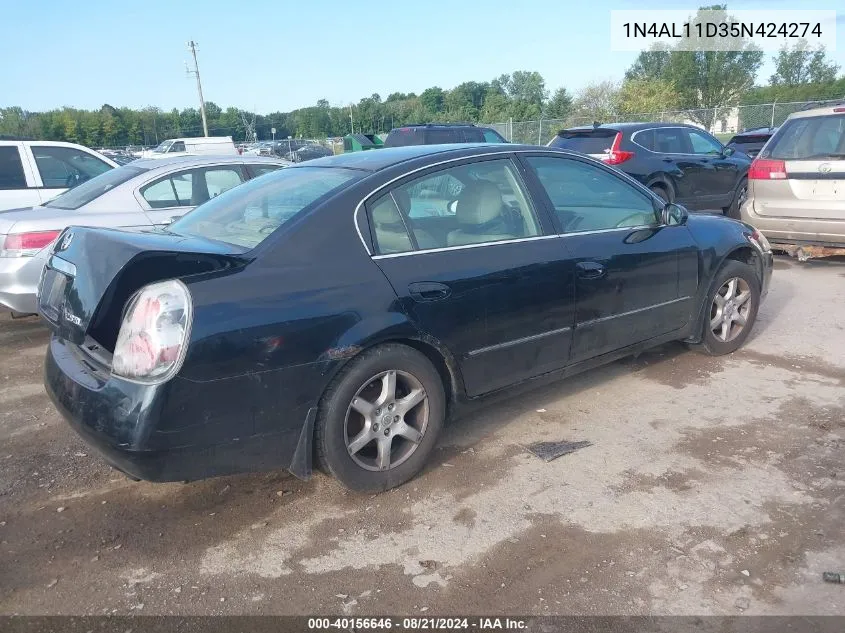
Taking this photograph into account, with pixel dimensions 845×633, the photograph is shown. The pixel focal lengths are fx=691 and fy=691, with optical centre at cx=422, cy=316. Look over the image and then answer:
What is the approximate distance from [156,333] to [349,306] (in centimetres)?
81

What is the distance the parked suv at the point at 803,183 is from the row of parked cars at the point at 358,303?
3.07 m

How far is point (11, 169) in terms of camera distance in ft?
25.0

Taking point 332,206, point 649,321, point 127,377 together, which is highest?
point 332,206

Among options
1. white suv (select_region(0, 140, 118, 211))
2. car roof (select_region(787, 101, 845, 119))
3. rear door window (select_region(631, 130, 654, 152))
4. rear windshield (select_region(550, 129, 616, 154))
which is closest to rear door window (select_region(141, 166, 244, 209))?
white suv (select_region(0, 140, 118, 211))

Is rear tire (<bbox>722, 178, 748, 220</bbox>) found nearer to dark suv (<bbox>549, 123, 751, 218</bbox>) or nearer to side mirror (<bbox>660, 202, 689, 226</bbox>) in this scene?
dark suv (<bbox>549, 123, 751, 218</bbox>)

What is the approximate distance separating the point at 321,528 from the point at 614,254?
231cm

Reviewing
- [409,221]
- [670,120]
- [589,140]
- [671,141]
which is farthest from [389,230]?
[670,120]

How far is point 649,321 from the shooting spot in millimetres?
4430

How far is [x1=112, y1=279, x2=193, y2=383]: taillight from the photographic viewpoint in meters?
2.66

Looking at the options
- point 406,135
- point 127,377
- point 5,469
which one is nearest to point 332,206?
point 127,377

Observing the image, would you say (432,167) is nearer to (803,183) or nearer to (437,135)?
(803,183)

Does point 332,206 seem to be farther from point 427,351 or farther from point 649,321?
point 649,321

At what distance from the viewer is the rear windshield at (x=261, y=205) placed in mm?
3293

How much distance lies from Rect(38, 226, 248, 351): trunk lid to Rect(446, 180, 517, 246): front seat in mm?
1216
